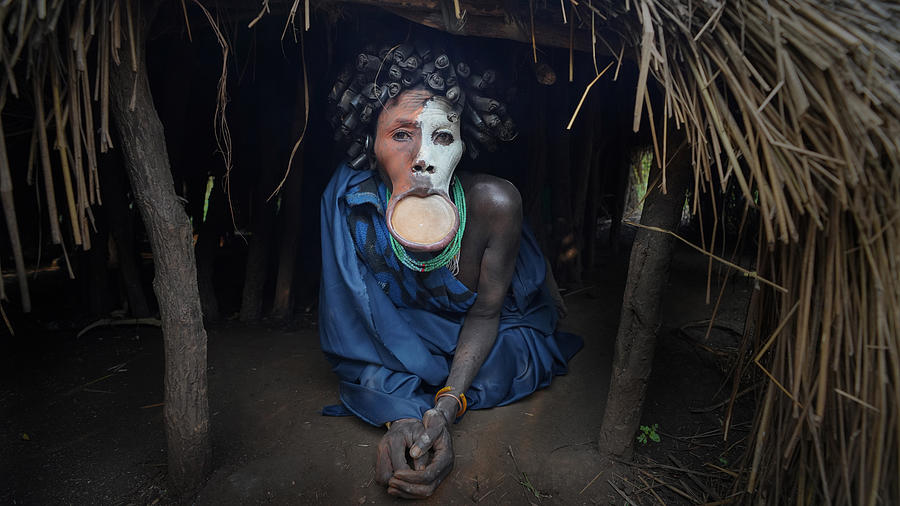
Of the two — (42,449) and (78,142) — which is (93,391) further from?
(78,142)

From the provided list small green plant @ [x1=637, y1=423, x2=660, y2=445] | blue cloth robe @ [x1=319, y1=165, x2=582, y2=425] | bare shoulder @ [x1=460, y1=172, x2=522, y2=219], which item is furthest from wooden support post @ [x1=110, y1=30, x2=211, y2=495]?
small green plant @ [x1=637, y1=423, x2=660, y2=445]

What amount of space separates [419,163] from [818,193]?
47.8 inches

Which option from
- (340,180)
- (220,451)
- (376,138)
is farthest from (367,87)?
(220,451)

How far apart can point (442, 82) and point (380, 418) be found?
48.8 inches

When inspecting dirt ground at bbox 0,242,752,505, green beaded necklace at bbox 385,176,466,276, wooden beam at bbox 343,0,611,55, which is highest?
wooden beam at bbox 343,0,611,55

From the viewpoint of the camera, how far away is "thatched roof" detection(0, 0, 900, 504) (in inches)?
50.1

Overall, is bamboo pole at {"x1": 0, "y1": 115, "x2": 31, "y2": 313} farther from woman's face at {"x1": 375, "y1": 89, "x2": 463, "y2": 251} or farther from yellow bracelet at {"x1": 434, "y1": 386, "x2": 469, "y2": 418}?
yellow bracelet at {"x1": 434, "y1": 386, "x2": 469, "y2": 418}

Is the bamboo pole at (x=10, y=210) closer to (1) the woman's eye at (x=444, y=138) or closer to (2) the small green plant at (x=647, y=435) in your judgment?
(1) the woman's eye at (x=444, y=138)

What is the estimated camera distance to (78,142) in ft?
4.72

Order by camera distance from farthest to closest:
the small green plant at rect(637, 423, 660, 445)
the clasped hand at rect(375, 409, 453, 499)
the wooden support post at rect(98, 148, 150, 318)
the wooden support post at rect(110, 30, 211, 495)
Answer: the wooden support post at rect(98, 148, 150, 318), the small green plant at rect(637, 423, 660, 445), the clasped hand at rect(375, 409, 453, 499), the wooden support post at rect(110, 30, 211, 495)

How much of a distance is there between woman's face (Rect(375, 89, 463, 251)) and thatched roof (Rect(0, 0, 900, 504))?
75 centimetres

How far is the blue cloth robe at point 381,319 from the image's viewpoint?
2.25 meters

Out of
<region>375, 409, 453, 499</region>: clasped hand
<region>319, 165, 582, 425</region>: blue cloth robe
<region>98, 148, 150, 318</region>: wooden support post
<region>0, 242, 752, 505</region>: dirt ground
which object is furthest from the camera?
A: <region>98, 148, 150, 318</region>: wooden support post

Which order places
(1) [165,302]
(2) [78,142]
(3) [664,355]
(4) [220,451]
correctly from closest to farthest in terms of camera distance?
1. (2) [78,142]
2. (1) [165,302]
3. (4) [220,451]
4. (3) [664,355]
